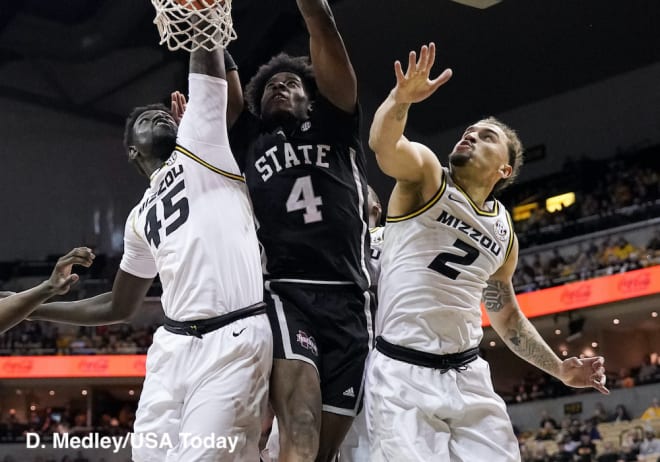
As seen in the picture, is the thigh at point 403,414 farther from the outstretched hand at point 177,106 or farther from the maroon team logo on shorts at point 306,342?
the outstretched hand at point 177,106

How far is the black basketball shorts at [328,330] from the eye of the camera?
3918mm

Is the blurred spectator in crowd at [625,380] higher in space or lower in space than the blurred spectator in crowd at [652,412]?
higher

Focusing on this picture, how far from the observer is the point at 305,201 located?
405cm

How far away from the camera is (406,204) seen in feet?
13.8

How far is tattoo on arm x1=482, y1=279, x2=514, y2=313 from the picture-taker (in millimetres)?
4809

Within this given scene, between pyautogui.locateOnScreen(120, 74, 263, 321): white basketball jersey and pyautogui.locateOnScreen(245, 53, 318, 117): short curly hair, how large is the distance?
64cm

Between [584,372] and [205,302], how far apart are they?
7.08 ft

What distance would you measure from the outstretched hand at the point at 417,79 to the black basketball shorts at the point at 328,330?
95cm

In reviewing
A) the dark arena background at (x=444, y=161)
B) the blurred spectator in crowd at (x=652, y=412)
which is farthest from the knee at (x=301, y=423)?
the blurred spectator in crowd at (x=652, y=412)

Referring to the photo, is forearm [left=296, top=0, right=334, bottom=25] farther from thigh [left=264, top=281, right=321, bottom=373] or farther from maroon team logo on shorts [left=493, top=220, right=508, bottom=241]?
maroon team logo on shorts [left=493, top=220, right=508, bottom=241]

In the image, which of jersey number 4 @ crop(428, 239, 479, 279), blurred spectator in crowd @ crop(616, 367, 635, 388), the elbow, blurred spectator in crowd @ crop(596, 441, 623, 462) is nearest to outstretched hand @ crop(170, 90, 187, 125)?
the elbow

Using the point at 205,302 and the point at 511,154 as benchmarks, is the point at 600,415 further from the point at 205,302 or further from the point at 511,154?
the point at 205,302

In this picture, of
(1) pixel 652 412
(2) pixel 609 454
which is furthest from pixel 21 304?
(1) pixel 652 412

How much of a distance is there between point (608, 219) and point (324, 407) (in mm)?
16296
